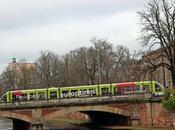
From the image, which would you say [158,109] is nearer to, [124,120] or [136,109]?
[136,109]

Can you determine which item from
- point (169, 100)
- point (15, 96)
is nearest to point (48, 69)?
point (15, 96)

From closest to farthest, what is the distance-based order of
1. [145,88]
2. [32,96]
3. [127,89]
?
[145,88] < [127,89] < [32,96]

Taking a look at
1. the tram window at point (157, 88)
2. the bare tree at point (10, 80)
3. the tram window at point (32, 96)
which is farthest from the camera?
the bare tree at point (10, 80)

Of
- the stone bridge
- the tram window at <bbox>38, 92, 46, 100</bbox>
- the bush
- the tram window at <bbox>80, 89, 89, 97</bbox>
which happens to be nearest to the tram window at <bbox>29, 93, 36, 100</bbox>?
the tram window at <bbox>38, 92, 46, 100</bbox>

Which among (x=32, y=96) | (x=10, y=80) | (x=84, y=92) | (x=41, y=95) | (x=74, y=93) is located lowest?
(x=32, y=96)

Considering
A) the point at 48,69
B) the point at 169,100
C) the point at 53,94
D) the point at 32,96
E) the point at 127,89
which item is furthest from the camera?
the point at 48,69

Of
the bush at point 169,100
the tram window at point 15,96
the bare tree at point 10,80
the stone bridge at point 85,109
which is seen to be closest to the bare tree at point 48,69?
the bare tree at point 10,80

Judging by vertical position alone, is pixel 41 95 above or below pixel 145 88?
below

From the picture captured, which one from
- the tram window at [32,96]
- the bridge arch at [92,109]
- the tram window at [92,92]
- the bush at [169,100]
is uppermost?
the tram window at [92,92]

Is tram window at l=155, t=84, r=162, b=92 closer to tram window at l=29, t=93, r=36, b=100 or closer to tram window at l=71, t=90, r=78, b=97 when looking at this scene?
tram window at l=71, t=90, r=78, b=97

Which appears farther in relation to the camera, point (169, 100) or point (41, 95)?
point (41, 95)

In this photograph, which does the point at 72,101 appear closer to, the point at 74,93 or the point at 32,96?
the point at 74,93

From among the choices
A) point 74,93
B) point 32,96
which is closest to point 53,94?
point 74,93

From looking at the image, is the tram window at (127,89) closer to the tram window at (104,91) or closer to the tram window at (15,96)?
the tram window at (104,91)
